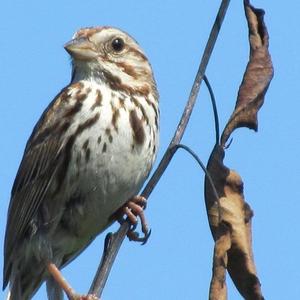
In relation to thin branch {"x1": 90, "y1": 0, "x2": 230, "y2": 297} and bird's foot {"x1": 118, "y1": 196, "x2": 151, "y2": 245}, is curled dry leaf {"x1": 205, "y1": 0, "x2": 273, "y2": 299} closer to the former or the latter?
thin branch {"x1": 90, "y1": 0, "x2": 230, "y2": 297}

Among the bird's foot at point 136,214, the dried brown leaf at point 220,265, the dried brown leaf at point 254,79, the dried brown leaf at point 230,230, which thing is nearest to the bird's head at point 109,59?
the bird's foot at point 136,214

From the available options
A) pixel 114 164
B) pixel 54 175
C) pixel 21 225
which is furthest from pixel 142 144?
pixel 21 225

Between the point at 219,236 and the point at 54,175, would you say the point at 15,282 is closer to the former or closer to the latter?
the point at 54,175

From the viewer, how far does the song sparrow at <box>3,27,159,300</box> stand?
4605 mm

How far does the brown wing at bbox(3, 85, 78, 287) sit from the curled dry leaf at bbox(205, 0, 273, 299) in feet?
4.58

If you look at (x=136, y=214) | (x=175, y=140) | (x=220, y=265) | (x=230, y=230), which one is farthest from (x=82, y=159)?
(x=220, y=265)

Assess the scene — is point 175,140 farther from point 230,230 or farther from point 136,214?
point 136,214

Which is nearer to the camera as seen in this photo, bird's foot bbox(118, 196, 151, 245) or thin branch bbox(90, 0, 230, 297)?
thin branch bbox(90, 0, 230, 297)

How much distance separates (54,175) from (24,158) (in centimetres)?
52

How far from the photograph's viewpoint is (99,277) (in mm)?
3627

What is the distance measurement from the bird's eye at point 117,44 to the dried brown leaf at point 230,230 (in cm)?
156

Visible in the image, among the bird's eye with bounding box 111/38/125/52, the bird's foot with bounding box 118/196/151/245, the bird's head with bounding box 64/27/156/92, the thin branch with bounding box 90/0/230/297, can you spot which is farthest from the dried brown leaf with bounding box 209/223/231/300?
the bird's eye with bounding box 111/38/125/52

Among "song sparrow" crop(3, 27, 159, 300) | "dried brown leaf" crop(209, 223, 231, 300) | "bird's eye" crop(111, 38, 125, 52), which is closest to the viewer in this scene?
"dried brown leaf" crop(209, 223, 231, 300)

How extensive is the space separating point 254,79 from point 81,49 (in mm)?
1330
